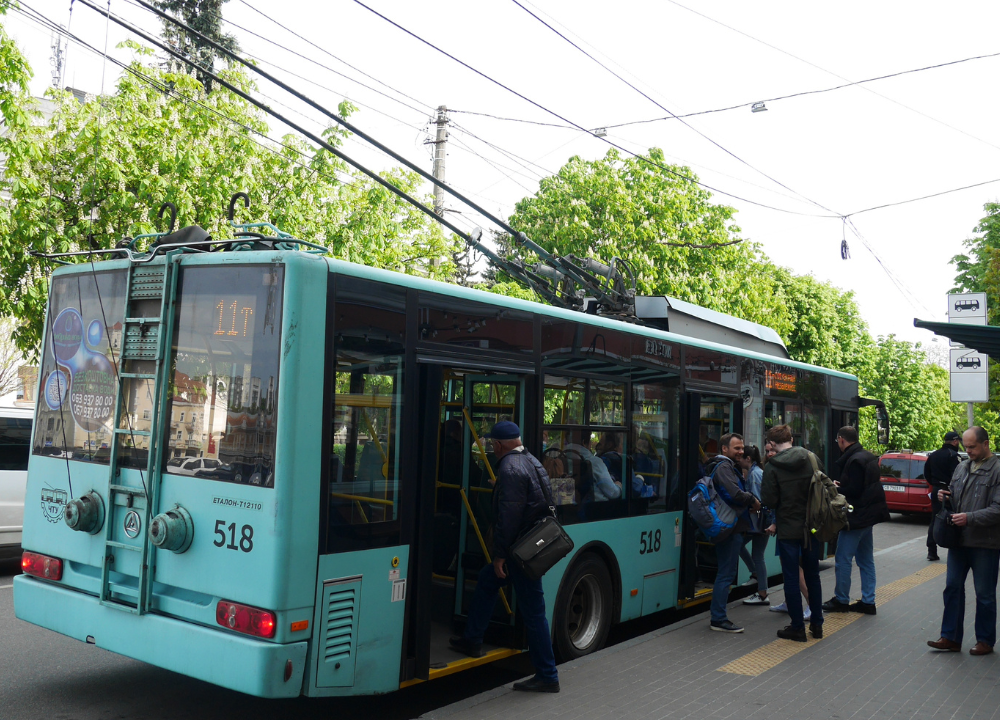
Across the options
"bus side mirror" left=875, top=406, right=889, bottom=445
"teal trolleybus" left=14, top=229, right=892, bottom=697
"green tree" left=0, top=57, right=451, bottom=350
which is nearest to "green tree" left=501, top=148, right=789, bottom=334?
"green tree" left=0, top=57, right=451, bottom=350

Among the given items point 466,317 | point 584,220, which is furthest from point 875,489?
point 584,220

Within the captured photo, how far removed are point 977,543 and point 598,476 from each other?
2975mm

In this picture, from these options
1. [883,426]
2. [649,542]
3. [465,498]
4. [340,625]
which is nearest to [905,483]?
[883,426]

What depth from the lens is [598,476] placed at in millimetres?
7297

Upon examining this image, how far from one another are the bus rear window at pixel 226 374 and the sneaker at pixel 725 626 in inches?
192

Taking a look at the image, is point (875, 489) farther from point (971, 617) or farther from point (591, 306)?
point (591, 306)

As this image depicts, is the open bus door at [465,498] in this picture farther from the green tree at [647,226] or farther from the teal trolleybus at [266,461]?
the green tree at [647,226]

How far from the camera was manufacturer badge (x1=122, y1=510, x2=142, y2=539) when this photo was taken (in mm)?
5102

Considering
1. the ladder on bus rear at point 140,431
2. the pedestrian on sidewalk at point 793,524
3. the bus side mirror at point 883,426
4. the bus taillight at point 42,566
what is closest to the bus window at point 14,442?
the bus taillight at point 42,566

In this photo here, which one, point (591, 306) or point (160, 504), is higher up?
point (591, 306)

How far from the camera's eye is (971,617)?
28.7ft

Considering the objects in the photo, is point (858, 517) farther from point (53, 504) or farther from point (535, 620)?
point (53, 504)

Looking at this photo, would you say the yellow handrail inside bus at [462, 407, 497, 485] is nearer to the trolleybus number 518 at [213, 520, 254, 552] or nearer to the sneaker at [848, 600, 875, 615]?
the trolleybus number 518 at [213, 520, 254, 552]

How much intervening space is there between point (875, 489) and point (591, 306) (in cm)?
339
